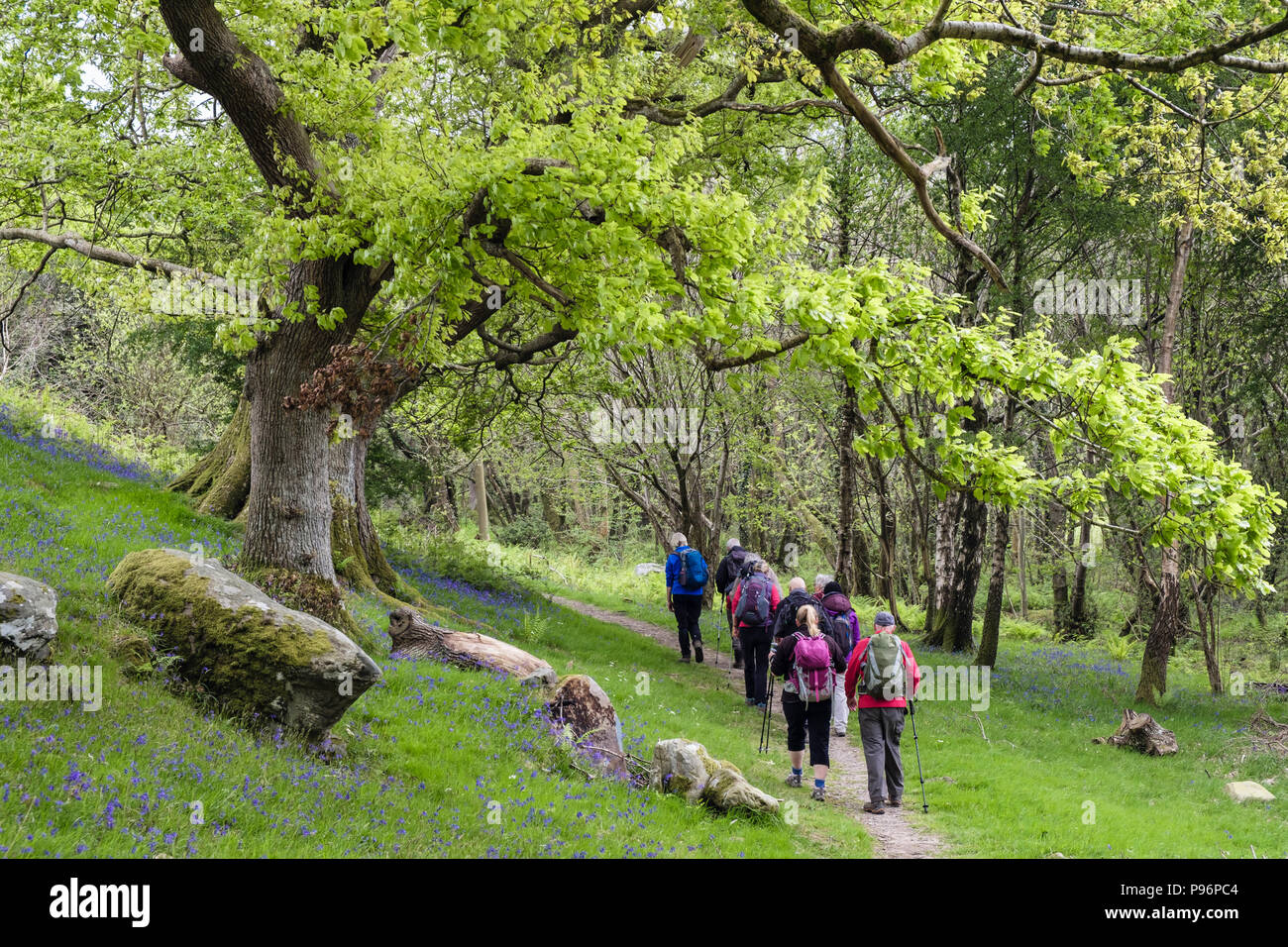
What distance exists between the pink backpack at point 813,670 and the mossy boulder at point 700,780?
1.65 meters

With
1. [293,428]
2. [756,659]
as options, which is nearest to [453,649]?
[293,428]

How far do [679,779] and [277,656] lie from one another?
4135 millimetres

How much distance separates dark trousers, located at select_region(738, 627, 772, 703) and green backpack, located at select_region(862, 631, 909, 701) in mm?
3749

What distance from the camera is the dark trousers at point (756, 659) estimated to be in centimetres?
1403

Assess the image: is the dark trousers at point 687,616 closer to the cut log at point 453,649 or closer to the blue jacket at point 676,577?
the blue jacket at point 676,577

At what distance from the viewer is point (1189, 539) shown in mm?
7000

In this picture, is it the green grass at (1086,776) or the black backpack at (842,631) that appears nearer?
the green grass at (1086,776)

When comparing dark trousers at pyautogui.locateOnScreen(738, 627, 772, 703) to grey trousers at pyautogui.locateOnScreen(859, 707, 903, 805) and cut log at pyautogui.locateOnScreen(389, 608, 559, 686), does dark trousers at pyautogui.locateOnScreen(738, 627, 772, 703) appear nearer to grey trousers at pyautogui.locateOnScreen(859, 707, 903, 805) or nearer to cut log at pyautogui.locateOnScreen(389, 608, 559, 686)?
grey trousers at pyautogui.locateOnScreen(859, 707, 903, 805)

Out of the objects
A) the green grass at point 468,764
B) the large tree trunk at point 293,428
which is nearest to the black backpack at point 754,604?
the green grass at point 468,764

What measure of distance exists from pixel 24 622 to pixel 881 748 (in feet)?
28.3

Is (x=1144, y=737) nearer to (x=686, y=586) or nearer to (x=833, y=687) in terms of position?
(x=833, y=687)

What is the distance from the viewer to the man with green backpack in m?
9.99
